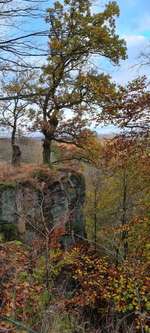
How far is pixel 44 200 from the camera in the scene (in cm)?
2023

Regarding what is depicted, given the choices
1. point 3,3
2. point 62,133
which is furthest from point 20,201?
point 3,3

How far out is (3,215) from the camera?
19875mm

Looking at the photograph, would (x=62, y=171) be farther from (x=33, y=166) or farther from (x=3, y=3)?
(x=3, y=3)

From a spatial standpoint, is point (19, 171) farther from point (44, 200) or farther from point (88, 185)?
point (88, 185)

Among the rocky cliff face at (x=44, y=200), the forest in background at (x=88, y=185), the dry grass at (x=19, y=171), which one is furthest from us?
the dry grass at (x=19, y=171)

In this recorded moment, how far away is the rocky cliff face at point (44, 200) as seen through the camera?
1972 cm

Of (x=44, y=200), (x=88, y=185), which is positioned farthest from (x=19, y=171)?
(x=88, y=185)

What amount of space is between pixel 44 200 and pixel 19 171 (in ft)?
8.73

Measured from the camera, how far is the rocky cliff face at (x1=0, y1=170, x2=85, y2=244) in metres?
19.7

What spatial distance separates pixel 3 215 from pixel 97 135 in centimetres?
802

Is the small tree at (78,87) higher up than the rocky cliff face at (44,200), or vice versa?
the small tree at (78,87)

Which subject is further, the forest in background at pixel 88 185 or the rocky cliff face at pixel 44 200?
the rocky cliff face at pixel 44 200

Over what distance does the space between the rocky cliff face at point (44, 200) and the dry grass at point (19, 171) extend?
23 cm

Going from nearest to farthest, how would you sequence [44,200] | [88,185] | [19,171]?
[44,200] → [19,171] → [88,185]
